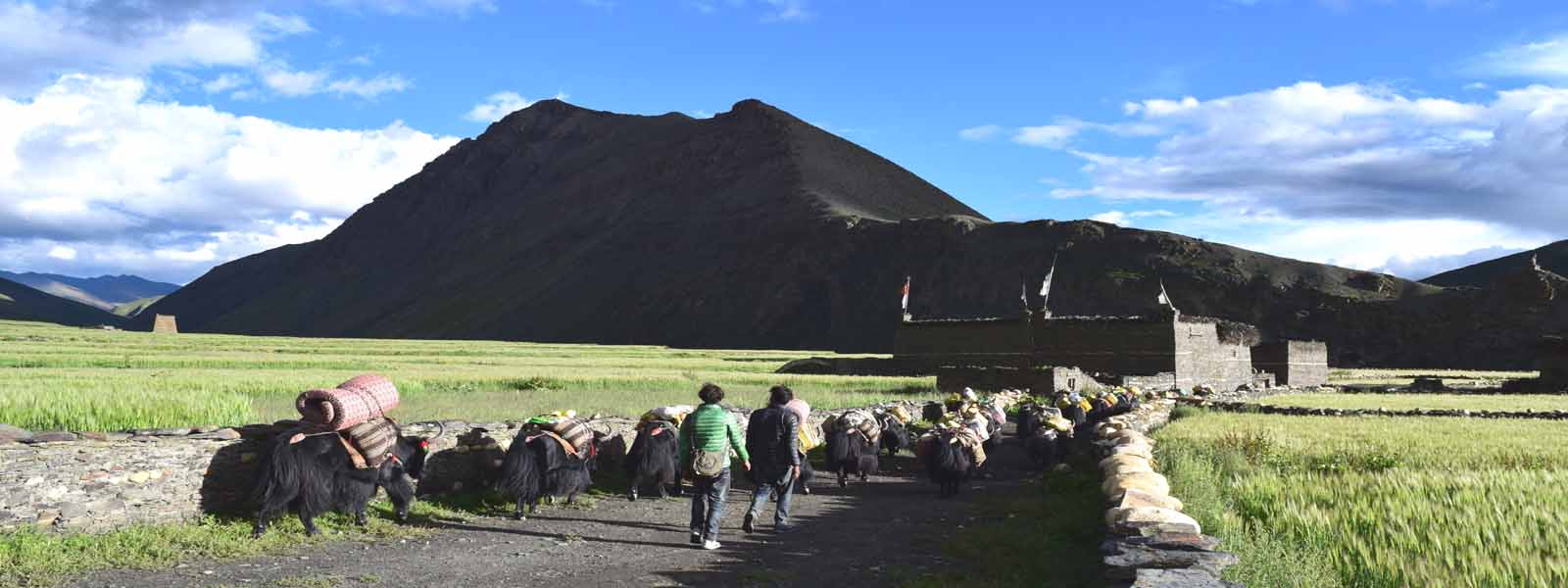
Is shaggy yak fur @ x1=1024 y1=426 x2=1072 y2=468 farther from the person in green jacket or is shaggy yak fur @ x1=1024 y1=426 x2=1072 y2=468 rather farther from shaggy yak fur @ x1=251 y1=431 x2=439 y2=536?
shaggy yak fur @ x1=251 y1=431 x2=439 y2=536

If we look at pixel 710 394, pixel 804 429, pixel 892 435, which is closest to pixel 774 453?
pixel 710 394

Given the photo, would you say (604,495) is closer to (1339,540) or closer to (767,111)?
(1339,540)

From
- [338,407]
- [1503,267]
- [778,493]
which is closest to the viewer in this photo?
[338,407]

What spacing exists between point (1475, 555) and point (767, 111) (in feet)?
578

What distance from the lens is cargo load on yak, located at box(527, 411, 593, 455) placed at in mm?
12984

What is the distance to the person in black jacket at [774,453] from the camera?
1149 cm

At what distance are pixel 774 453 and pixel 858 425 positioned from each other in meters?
5.85

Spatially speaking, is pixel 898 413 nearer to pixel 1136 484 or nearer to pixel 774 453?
pixel 774 453

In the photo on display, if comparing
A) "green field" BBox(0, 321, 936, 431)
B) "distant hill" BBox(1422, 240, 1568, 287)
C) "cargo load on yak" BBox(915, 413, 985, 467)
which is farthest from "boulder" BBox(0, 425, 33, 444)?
"distant hill" BBox(1422, 240, 1568, 287)

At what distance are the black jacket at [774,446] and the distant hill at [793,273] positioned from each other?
52.5 m

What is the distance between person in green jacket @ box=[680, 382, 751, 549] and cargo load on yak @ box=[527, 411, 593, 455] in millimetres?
2182

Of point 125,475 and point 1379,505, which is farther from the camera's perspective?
point 125,475

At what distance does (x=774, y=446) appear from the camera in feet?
37.7

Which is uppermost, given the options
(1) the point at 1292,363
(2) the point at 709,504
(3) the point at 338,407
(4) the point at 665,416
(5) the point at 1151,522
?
(1) the point at 1292,363
